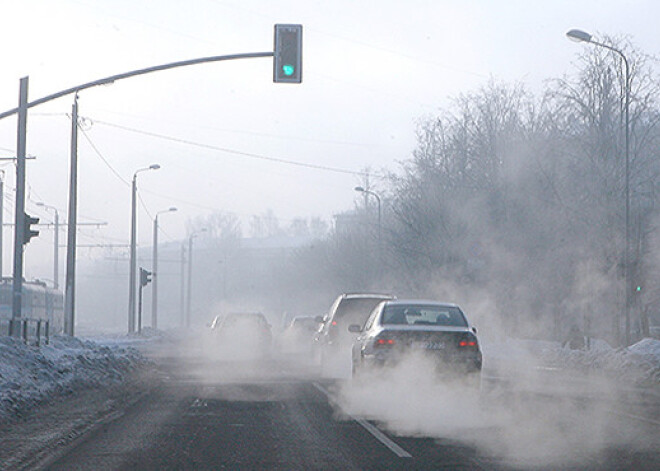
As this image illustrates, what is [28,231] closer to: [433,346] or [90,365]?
[90,365]

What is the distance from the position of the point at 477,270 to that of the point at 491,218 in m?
2.44

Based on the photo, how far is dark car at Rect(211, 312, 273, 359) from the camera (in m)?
37.5

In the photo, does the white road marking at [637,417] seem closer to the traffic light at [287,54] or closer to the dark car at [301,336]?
the traffic light at [287,54]

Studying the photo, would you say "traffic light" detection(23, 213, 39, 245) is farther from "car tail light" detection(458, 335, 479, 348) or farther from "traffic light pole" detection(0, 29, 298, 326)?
"car tail light" detection(458, 335, 479, 348)

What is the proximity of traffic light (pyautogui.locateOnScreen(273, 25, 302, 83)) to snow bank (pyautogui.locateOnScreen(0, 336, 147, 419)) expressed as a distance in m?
6.86

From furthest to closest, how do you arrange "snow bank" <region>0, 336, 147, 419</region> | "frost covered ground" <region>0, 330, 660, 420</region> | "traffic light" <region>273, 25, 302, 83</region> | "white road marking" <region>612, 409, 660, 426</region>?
"traffic light" <region>273, 25, 302, 83</region>, "frost covered ground" <region>0, 330, 660, 420</region>, "snow bank" <region>0, 336, 147, 419</region>, "white road marking" <region>612, 409, 660, 426</region>

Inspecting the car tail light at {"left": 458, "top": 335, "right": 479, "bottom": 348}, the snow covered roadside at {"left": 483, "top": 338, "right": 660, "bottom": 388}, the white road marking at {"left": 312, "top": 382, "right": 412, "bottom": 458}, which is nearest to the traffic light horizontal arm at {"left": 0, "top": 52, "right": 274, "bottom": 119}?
the car tail light at {"left": 458, "top": 335, "right": 479, "bottom": 348}

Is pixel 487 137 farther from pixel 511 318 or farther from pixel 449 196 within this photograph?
pixel 511 318

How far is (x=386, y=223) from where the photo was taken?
7488 centimetres

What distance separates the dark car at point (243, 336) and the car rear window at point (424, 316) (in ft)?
66.9

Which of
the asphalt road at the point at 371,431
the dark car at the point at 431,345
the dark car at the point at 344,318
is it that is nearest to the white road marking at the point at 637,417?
the asphalt road at the point at 371,431

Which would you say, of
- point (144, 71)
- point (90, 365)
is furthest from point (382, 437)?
point (90, 365)

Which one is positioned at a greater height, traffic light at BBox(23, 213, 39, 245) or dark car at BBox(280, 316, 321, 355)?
traffic light at BBox(23, 213, 39, 245)

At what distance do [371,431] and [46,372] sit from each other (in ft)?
30.5
